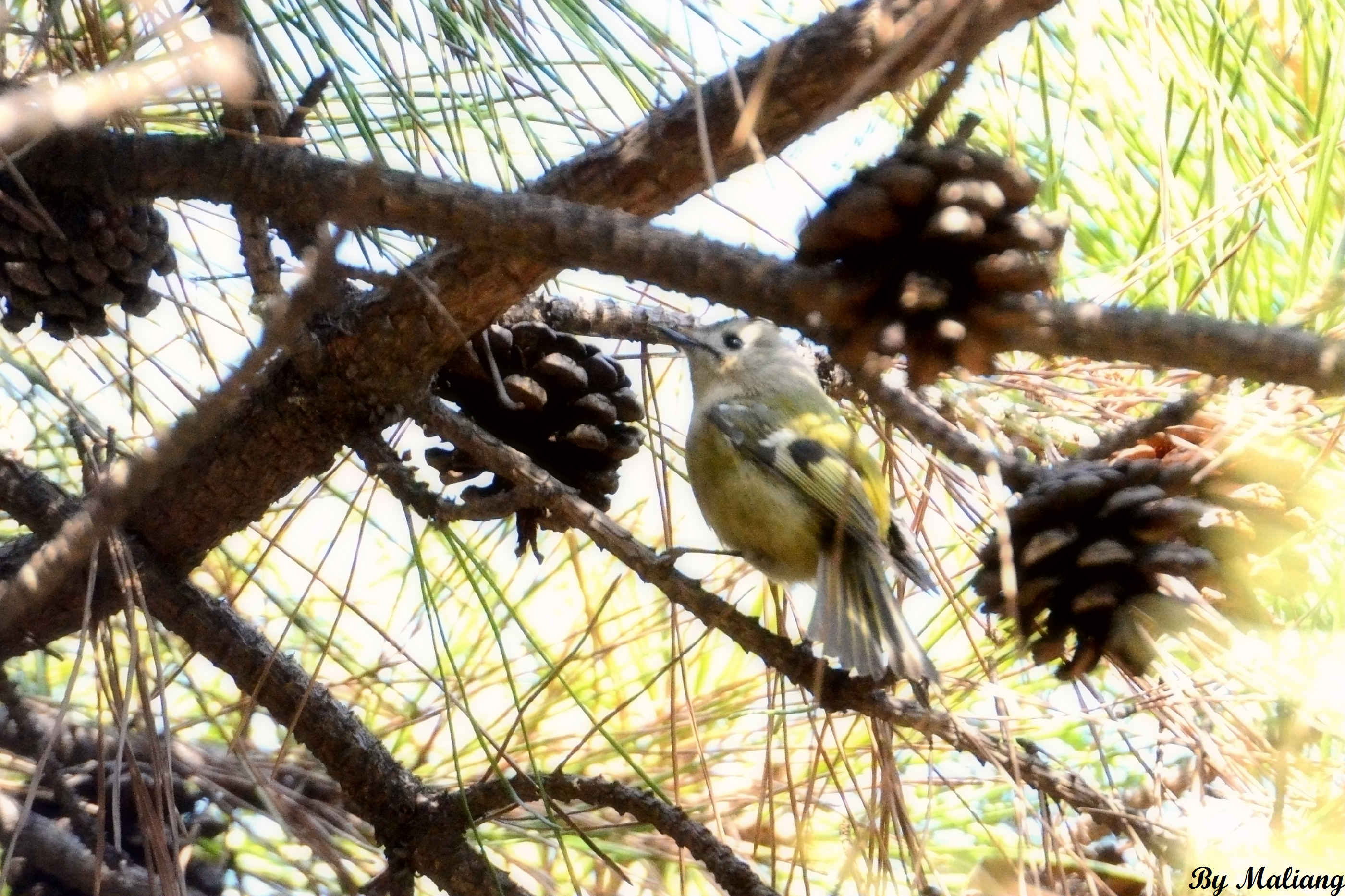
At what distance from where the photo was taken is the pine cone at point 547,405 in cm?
153

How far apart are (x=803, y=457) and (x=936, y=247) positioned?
1.32m

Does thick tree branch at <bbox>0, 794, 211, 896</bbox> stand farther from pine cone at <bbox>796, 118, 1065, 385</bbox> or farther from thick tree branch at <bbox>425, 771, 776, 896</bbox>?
pine cone at <bbox>796, 118, 1065, 385</bbox>

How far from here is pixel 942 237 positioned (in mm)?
831

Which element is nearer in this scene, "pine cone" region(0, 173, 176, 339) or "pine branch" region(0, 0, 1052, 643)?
"pine branch" region(0, 0, 1052, 643)

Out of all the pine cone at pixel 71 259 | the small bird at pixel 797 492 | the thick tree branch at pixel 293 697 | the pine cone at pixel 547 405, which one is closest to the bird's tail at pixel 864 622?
the small bird at pixel 797 492

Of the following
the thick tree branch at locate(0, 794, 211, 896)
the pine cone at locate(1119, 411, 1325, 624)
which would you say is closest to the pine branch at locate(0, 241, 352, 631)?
the thick tree branch at locate(0, 794, 211, 896)

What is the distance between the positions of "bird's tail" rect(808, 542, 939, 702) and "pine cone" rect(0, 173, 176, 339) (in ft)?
2.55

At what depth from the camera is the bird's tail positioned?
58.5 inches

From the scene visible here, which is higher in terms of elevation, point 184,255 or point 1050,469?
point 184,255

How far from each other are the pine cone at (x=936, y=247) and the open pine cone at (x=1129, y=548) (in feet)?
1.15

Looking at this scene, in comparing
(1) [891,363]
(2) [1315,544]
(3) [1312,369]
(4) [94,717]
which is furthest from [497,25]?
(4) [94,717]

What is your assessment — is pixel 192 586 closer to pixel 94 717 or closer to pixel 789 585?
pixel 94 717

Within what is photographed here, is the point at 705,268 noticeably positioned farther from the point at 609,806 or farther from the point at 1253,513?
the point at 609,806

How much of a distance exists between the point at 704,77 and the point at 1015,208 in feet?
1.39
